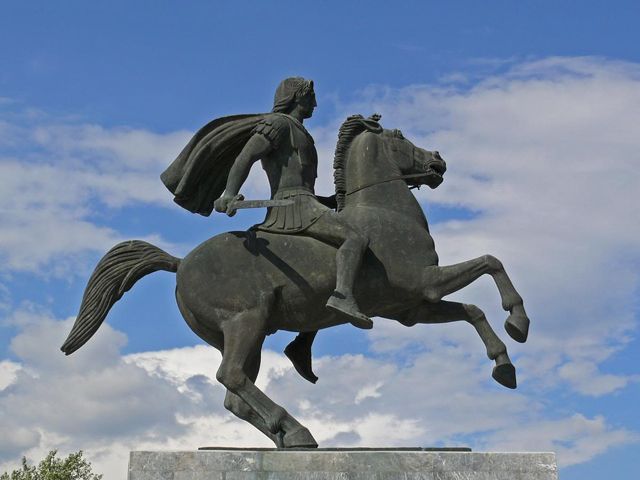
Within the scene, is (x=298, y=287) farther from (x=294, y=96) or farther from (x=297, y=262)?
(x=294, y=96)

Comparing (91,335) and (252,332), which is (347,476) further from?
(91,335)

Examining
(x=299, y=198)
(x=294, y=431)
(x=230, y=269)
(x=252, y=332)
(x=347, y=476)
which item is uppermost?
(x=299, y=198)

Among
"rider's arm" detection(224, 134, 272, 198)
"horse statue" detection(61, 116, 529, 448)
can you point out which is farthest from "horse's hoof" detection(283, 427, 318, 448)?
"rider's arm" detection(224, 134, 272, 198)

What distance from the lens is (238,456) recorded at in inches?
316

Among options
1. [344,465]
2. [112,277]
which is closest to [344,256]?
[344,465]

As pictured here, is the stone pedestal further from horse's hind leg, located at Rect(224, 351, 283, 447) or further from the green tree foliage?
the green tree foliage

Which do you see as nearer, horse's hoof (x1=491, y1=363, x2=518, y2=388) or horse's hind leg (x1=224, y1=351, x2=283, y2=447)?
horse's hind leg (x1=224, y1=351, x2=283, y2=447)

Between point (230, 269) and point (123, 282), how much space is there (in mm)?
1228

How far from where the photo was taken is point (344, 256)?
8.73 metres

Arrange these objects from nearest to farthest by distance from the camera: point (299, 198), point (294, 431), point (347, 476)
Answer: point (347, 476) → point (294, 431) → point (299, 198)

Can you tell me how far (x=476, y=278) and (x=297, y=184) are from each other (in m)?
1.97

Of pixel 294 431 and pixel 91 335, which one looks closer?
pixel 294 431

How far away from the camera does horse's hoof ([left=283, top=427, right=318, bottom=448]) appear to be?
852 cm

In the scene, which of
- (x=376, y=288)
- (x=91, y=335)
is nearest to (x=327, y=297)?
(x=376, y=288)
